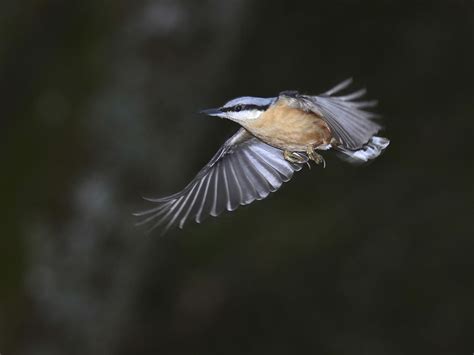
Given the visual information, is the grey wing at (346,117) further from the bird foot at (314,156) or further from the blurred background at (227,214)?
the blurred background at (227,214)

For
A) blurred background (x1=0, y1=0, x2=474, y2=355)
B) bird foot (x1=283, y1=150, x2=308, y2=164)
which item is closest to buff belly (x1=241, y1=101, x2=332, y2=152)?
bird foot (x1=283, y1=150, x2=308, y2=164)

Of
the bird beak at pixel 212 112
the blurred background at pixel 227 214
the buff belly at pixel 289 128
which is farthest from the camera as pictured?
the blurred background at pixel 227 214

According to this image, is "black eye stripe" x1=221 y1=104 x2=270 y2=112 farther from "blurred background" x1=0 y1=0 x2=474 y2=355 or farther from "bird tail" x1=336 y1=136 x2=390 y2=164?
"blurred background" x1=0 y1=0 x2=474 y2=355

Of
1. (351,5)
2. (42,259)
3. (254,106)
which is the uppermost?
(351,5)

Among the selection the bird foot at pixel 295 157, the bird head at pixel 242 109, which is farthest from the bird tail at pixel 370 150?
the bird head at pixel 242 109

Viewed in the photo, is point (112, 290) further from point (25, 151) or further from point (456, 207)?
point (456, 207)

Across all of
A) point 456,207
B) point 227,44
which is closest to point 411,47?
point 456,207

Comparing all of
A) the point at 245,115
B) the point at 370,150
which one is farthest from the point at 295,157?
the point at 245,115

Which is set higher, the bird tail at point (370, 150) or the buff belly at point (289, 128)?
the buff belly at point (289, 128)

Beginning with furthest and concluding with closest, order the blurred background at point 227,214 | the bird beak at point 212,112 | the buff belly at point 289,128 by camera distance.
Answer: the blurred background at point 227,214 → the buff belly at point 289,128 → the bird beak at point 212,112
